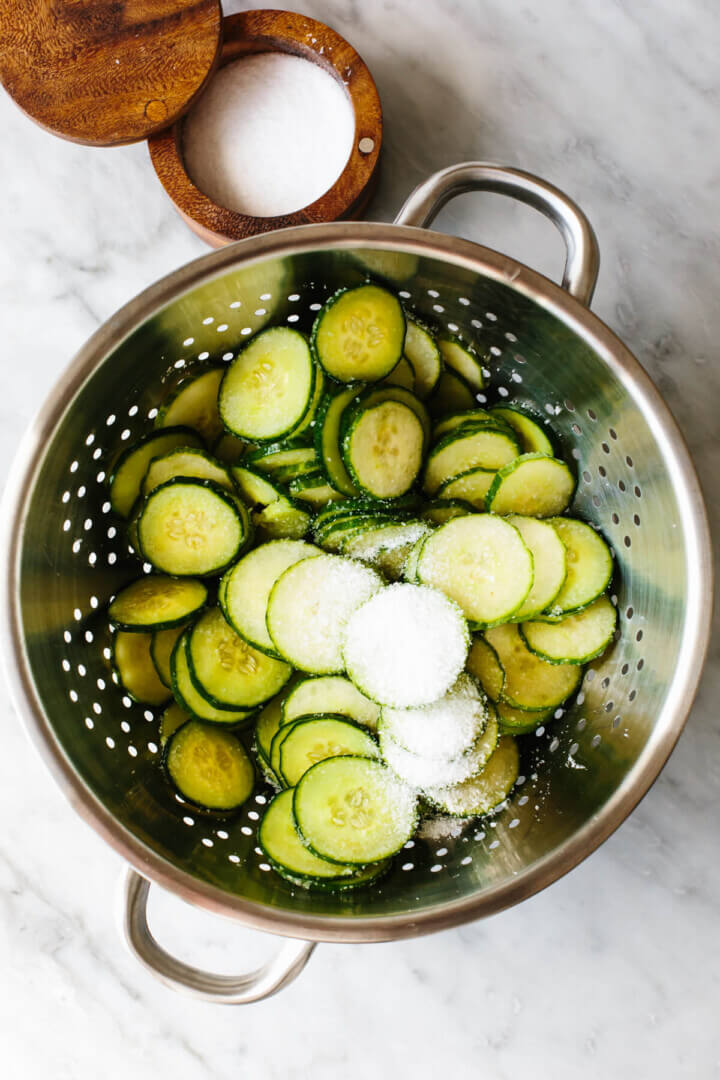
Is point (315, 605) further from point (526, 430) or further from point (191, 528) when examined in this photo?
point (526, 430)

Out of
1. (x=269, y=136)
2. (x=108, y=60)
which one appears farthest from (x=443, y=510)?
(x=108, y=60)

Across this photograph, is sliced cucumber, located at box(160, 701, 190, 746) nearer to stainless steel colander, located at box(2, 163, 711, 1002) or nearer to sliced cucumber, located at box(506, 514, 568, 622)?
stainless steel colander, located at box(2, 163, 711, 1002)

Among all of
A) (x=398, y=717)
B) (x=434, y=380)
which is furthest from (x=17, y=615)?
(x=434, y=380)

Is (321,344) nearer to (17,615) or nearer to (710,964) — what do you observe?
(17,615)

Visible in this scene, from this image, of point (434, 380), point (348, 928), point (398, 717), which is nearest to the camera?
point (348, 928)

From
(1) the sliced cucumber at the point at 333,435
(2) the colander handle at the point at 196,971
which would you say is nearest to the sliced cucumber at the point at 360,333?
(1) the sliced cucumber at the point at 333,435

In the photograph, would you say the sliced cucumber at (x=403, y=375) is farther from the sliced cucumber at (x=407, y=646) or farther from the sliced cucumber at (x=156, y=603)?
the sliced cucumber at (x=156, y=603)
